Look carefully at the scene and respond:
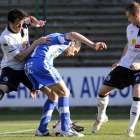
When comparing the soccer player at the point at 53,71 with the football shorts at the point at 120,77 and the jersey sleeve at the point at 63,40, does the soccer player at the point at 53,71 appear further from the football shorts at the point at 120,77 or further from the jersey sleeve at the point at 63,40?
the football shorts at the point at 120,77

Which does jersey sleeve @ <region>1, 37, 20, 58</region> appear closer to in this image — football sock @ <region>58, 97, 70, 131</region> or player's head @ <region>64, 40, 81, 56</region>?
player's head @ <region>64, 40, 81, 56</region>

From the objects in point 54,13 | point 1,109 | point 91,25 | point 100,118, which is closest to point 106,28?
point 91,25

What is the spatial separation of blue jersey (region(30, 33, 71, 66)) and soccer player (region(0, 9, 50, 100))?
13cm

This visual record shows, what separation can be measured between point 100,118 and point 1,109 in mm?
6079

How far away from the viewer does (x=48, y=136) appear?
20.7 feet

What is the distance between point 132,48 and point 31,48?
4.83ft

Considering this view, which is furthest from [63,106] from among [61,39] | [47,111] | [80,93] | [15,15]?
[80,93]

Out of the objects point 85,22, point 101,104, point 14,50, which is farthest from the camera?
point 85,22

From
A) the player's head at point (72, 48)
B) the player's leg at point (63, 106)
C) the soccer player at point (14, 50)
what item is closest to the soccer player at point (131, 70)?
the player's head at point (72, 48)

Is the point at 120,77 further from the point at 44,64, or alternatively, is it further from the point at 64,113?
the point at 44,64

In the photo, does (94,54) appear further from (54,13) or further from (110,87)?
(110,87)

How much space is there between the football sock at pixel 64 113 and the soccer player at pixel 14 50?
2.66ft

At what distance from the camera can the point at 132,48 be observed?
6.53 metres

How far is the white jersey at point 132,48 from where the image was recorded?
21.2ft
